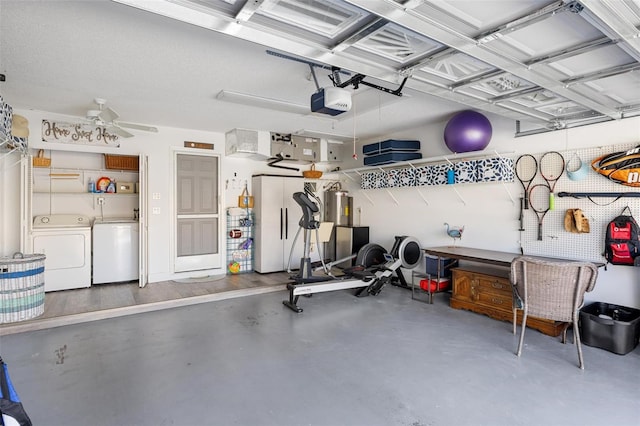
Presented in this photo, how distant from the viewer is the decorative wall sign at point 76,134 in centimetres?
517

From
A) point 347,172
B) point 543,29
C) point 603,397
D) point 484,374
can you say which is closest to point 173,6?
point 543,29

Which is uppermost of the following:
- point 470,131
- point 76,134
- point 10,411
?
point 76,134

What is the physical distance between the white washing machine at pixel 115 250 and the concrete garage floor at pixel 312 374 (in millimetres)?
1848

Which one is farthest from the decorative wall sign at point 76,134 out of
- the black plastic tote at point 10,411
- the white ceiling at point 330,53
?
the black plastic tote at point 10,411

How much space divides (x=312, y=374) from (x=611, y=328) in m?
2.97

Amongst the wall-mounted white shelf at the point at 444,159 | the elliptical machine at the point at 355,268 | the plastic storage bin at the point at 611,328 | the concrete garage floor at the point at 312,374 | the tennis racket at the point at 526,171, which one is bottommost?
the concrete garage floor at the point at 312,374

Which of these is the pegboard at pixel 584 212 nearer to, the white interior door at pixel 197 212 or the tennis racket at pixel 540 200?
the tennis racket at pixel 540 200

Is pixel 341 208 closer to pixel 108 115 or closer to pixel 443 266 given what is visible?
pixel 443 266

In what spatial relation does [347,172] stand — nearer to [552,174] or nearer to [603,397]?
[552,174]

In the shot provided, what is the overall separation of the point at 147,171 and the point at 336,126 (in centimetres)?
325

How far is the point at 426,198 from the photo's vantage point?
588 cm

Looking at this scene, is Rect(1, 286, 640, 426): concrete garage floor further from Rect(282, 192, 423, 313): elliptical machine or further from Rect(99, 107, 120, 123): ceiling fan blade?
Rect(99, 107, 120, 123): ceiling fan blade

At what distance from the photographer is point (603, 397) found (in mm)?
2639

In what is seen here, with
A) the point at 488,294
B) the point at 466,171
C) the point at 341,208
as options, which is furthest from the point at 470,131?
the point at 341,208
